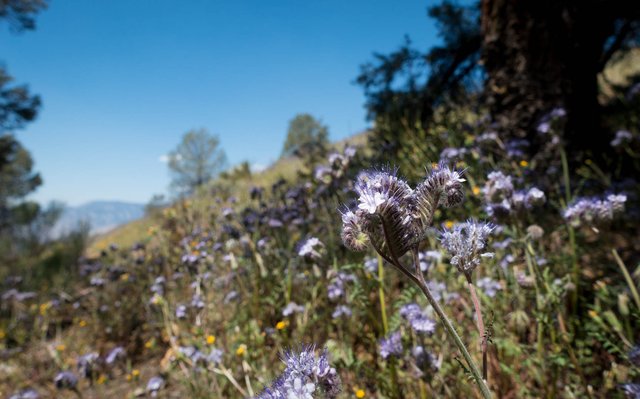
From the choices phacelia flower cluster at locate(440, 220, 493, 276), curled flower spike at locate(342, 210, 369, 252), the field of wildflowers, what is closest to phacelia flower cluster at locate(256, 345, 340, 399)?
the field of wildflowers

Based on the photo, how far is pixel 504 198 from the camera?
188 cm

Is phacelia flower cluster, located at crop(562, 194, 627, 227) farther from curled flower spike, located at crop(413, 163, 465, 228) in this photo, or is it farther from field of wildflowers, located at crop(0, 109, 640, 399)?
curled flower spike, located at crop(413, 163, 465, 228)

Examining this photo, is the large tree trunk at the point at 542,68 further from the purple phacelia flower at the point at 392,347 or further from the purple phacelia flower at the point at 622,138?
the purple phacelia flower at the point at 392,347

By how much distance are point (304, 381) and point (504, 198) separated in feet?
4.52

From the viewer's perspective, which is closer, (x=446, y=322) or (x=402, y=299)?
(x=446, y=322)

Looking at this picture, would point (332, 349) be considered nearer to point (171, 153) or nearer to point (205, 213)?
point (205, 213)

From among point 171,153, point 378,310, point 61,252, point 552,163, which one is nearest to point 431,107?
point 552,163

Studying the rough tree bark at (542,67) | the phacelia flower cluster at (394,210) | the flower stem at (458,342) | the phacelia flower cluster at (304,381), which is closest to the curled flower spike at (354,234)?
the phacelia flower cluster at (394,210)

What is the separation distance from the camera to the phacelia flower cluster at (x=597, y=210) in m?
1.76

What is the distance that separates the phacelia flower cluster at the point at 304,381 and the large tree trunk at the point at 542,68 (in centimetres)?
357

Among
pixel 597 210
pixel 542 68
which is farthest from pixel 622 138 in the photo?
pixel 597 210

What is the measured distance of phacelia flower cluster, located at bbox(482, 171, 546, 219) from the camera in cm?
186

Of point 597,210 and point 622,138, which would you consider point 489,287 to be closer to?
point 597,210

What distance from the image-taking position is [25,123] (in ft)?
40.4
